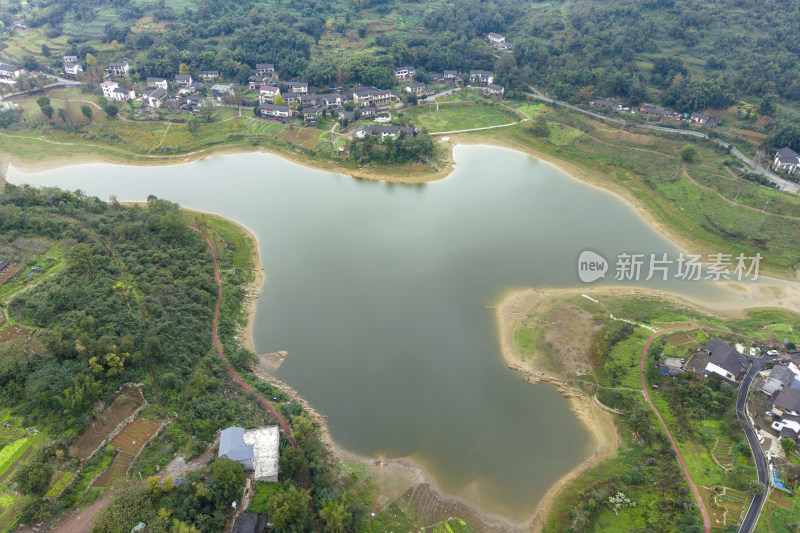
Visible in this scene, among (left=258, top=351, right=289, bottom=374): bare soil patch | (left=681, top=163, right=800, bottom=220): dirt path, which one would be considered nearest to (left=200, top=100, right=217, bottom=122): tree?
(left=258, top=351, right=289, bottom=374): bare soil patch

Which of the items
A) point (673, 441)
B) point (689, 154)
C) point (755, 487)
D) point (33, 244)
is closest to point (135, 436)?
point (33, 244)

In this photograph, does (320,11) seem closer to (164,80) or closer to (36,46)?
(164,80)

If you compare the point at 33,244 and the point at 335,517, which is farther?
the point at 33,244

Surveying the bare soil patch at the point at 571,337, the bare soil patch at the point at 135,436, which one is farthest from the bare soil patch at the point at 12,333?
the bare soil patch at the point at 571,337

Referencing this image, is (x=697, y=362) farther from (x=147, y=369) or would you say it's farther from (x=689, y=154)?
(x=147, y=369)

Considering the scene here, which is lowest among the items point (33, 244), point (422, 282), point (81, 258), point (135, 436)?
point (135, 436)

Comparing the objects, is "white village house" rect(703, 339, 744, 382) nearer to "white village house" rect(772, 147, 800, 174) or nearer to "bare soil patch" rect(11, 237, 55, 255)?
"white village house" rect(772, 147, 800, 174)
